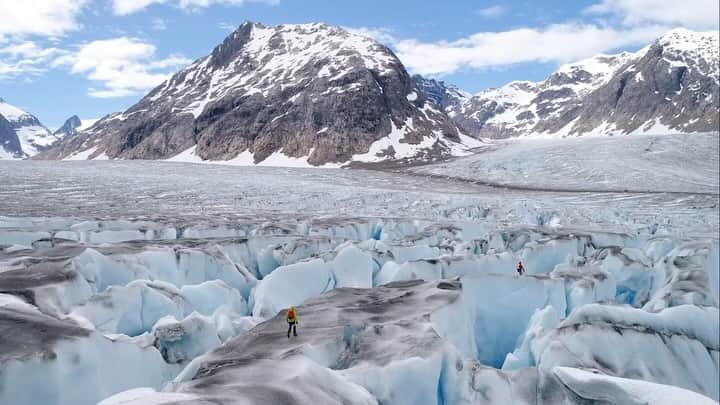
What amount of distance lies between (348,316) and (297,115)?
89540 millimetres

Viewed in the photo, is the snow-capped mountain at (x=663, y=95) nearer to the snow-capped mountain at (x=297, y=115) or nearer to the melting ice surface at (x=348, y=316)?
the snow-capped mountain at (x=297, y=115)

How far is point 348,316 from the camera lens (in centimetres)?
932

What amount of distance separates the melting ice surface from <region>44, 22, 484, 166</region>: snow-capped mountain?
66.9m

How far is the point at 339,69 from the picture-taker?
10375 centimetres

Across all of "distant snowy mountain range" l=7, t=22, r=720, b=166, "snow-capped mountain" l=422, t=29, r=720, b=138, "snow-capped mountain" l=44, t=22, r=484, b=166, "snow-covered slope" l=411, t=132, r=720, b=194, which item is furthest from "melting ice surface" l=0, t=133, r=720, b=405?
"snow-capped mountain" l=422, t=29, r=720, b=138

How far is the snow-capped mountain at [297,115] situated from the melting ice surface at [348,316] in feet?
220

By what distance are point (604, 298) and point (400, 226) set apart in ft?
34.0

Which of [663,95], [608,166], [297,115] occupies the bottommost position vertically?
[608,166]

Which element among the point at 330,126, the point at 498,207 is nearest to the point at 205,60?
the point at 330,126

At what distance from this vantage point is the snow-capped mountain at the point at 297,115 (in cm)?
9100

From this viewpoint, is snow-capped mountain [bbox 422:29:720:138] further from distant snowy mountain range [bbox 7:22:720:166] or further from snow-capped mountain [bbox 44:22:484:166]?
snow-capped mountain [bbox 44:22:484:166]

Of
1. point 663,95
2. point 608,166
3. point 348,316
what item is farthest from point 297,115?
point 663,95

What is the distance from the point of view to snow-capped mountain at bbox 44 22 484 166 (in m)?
91.0

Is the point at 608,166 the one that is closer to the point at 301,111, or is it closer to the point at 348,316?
the point at 348,316
